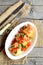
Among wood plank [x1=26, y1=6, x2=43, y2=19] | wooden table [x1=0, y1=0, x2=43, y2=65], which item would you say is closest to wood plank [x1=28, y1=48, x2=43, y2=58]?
wooden table [x1=0, y1=0, x2=43, y2=65]

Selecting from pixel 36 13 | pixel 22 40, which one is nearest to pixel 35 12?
pixel 36 13

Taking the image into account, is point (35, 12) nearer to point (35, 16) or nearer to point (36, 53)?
point (35, 16)

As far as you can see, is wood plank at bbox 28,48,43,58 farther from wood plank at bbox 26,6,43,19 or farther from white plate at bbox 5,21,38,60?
wood plank at bbox 26,6,43,19

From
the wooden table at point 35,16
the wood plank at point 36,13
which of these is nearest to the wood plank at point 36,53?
the wooden table at point 35,16

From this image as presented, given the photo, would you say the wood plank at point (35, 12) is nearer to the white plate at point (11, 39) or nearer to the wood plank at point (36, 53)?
the white plate at point (11, 39)

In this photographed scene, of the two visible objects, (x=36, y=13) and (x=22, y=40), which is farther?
(x=36, y=13)

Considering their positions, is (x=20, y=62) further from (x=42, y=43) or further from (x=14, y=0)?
(x=14, y=0)

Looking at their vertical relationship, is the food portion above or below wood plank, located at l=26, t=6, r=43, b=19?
below
